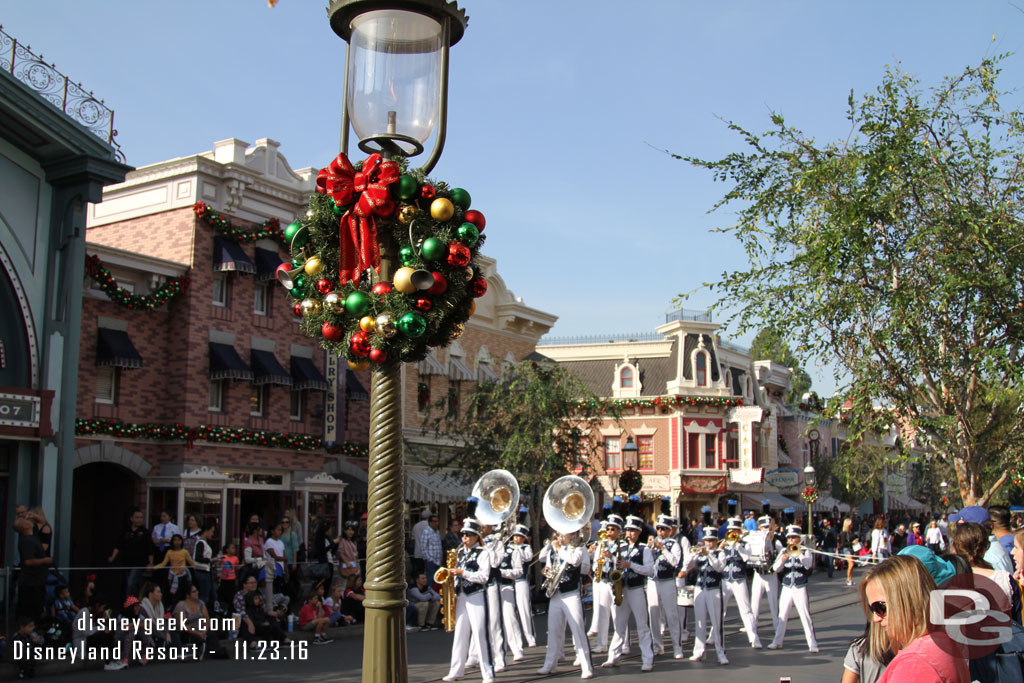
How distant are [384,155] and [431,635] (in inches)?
471

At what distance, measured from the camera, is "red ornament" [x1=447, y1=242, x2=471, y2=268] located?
5914mm

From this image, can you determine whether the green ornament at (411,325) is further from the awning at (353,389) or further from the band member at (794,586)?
the awning at (353,389)

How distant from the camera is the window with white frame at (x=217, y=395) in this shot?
21.9 m

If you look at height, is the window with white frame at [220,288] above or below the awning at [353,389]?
above

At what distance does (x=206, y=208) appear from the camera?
847 inches

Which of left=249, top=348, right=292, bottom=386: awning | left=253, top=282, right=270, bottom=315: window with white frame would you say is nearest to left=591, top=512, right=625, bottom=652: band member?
left=249, top=348, right=292, bottom=386: awning

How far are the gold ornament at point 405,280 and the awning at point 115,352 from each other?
1526 centimetres

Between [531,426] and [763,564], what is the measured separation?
9469mm

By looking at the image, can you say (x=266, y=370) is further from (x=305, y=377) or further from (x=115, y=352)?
(x=115, y=352)

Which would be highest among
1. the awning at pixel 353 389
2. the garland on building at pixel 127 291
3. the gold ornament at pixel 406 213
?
the garland on building at pixel 127 291

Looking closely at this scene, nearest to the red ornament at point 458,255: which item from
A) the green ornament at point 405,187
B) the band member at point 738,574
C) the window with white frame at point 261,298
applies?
the green ornament at point 405,187

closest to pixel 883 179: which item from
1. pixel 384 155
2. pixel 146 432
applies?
pixel 384 155

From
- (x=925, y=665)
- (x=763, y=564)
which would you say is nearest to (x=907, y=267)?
(x=763, y=564)

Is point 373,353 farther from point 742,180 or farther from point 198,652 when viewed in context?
point 742,180
